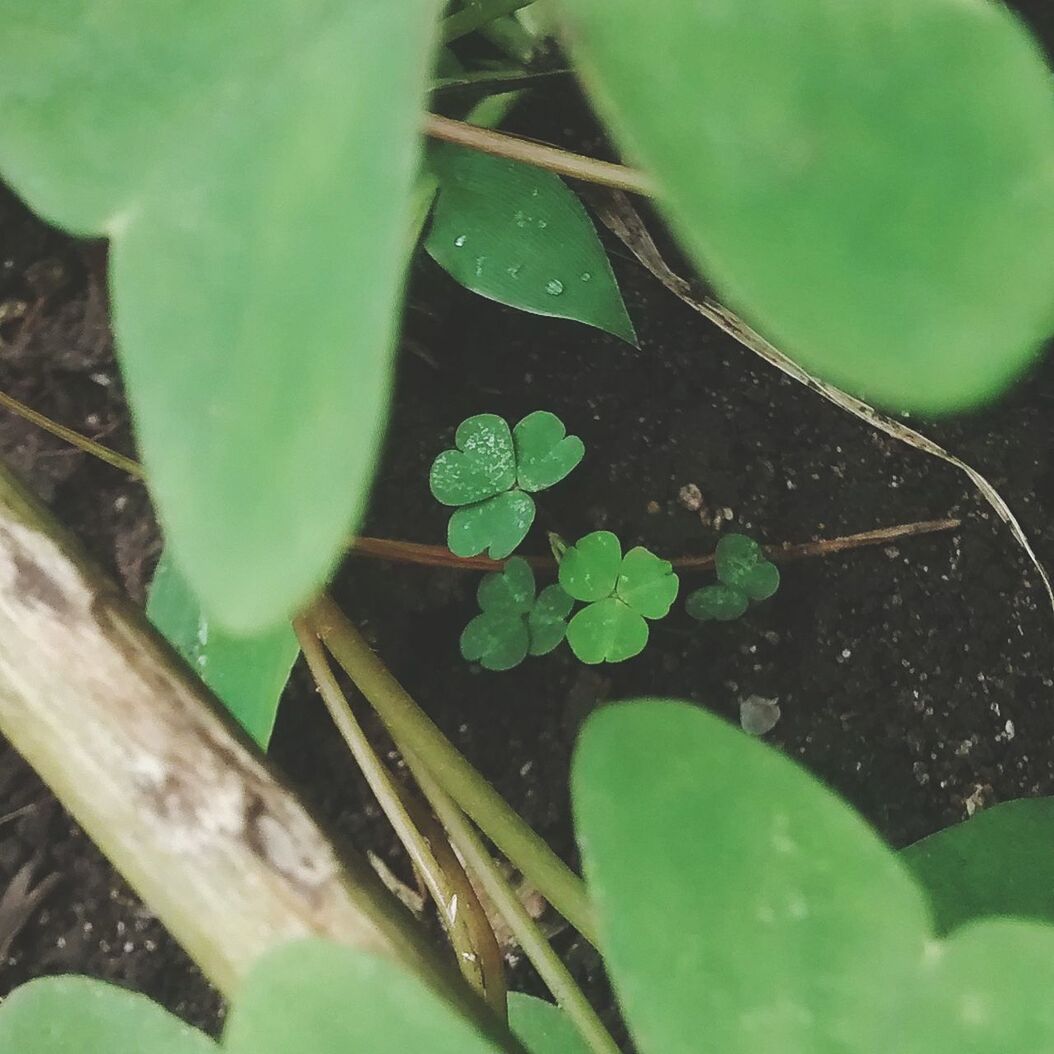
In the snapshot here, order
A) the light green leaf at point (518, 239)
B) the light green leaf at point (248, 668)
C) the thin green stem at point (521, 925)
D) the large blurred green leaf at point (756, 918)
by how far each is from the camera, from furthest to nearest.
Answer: the light green leaf at point (518, 239) → the light green leaf at point (248, 668) → the thin green stem at point (521, 925) → the large blurred green leaf at point (756, 918)

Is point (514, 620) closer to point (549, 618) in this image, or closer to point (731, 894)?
point (549, 618)

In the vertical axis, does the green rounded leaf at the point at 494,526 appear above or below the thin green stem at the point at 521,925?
below

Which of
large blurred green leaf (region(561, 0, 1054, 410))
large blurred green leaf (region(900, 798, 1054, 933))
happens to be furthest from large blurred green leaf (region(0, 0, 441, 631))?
large blurred green leaf (region(900, 798, 1054, 933))

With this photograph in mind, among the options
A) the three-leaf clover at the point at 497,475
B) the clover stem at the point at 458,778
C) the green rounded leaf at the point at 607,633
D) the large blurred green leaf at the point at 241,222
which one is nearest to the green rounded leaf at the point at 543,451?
the three-leaf clover at the point at 497,475

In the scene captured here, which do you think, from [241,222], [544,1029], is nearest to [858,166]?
[241,222]

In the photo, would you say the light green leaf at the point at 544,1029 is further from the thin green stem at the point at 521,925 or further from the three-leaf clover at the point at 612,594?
the three-leaf clover at the point at 612,594

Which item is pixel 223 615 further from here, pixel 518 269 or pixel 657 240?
pixel 657 240
